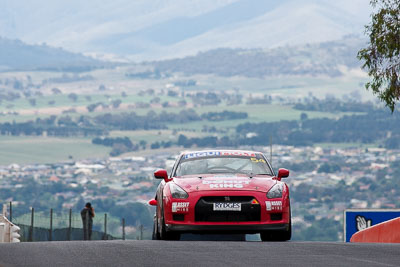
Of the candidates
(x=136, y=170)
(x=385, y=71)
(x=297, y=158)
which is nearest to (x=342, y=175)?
(x=297, y=158)

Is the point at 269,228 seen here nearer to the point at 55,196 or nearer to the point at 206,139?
the point at 55,196

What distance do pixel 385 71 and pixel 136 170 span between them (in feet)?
498

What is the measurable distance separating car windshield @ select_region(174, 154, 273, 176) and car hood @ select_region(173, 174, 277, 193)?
43cm

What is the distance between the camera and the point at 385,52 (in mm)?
25219

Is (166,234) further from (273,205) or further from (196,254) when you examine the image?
(196,254)

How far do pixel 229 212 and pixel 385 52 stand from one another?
32.5ft

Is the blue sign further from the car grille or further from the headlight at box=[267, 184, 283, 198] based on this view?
the car grille

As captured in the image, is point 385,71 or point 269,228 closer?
point 269,228

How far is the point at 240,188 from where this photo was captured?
16.5 metres

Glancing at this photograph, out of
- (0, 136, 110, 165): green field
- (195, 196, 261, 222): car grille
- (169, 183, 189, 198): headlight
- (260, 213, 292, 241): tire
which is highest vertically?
(169, 183, 189, 198): headlight

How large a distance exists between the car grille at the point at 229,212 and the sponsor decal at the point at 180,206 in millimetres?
147

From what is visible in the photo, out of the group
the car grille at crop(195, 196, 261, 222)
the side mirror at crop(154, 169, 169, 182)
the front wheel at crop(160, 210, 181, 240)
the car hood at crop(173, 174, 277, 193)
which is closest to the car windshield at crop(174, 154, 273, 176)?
the side mirror at crop(154, 169, 169, 182)

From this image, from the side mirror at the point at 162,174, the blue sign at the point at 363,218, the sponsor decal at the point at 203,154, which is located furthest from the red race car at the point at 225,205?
the blue sign at the point at 363,218

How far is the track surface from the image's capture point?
1253cm
